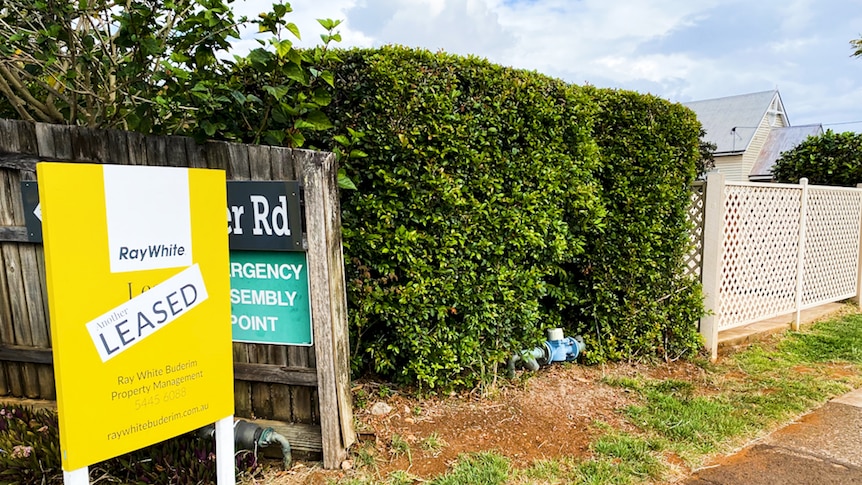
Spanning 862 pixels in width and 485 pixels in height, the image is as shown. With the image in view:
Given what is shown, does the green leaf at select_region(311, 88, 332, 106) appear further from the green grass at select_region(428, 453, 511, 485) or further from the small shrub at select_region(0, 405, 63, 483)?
the small shrub at select_region(0, 405, 63, 483)

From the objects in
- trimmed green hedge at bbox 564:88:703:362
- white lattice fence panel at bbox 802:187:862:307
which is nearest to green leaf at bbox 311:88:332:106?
trimmed green hedge at bbox 564:88:703:362

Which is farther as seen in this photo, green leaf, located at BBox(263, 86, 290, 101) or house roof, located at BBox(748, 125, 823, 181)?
house roof, located at BBox(748, 125, 823, 181)

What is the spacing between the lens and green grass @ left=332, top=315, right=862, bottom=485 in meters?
2.97

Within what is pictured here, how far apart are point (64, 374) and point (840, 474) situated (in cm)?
397

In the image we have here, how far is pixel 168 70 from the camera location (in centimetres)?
296

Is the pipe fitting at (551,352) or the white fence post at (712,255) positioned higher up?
the white fence post at (712,255)

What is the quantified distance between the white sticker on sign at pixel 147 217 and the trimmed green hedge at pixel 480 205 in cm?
121

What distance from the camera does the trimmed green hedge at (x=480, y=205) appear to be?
11.1ft

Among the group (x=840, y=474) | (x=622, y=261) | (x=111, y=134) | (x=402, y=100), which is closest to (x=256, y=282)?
(x=111, y=134)

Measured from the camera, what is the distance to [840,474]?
3146mm

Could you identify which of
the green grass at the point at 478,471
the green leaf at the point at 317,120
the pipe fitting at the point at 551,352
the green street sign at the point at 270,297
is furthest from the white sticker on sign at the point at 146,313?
the pipe fitting at the point at 551,352

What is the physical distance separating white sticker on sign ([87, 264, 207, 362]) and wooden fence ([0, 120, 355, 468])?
587 millimetres

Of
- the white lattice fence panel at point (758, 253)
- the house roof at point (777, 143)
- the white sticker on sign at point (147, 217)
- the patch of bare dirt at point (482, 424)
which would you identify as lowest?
the patch of bare dirt at point (482, 424)

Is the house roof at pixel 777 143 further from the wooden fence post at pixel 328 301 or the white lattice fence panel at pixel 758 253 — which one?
the wooden fence post at pixel 328 301
